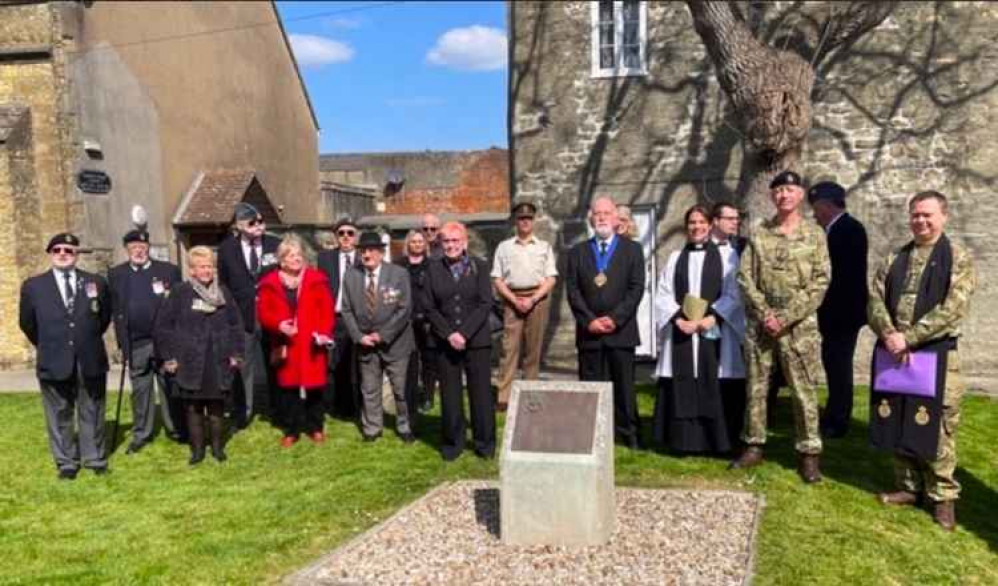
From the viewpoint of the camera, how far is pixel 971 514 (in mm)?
5715

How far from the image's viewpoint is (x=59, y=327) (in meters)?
6.75

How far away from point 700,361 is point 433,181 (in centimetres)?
3075

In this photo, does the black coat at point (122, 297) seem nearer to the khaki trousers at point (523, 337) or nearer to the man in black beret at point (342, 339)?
the man in black beret at point (342, 339)

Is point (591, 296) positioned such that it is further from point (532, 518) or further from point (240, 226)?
point (240, 226)

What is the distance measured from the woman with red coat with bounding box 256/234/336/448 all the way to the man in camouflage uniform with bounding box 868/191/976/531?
4582 mm

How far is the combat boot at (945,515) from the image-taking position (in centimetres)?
543

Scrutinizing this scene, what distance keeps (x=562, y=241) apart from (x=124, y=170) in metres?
8.36

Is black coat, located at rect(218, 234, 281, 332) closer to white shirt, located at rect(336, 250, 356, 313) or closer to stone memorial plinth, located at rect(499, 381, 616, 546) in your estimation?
white shirt, located at rect(336, 250, 356, 313)

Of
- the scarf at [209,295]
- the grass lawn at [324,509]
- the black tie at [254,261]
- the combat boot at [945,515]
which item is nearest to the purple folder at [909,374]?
the combat boot at [945,515]

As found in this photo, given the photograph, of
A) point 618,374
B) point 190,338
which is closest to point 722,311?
point 618,374

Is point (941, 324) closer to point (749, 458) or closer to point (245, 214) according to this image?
point (749, 458)

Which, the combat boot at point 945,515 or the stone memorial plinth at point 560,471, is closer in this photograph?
the stone memorial plinth at point 560,471

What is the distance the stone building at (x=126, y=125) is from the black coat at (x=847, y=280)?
1117 cm

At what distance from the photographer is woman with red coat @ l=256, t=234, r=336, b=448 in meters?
7.43
